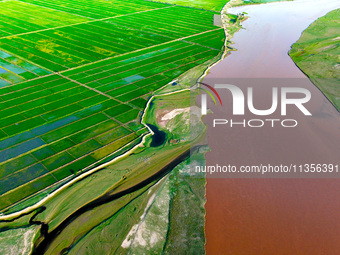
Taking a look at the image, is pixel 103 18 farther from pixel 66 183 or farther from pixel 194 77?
pixel 66 183

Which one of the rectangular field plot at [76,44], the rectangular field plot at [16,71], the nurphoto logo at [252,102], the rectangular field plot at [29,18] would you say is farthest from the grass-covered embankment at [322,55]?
the rectangular field plot at [29,18]

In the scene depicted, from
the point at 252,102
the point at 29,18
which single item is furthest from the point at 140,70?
the point at 29,18

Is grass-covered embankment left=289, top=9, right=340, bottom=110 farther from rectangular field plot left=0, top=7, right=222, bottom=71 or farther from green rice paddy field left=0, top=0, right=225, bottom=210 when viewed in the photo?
rectangular field plot left=0, top=7, right=222, bottom=71

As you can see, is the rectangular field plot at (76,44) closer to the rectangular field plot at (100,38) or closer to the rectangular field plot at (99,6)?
the rectangular field plot at (100,38)

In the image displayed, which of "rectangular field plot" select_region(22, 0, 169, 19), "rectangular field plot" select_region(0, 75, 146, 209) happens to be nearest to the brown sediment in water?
"rectangular field plot" select_region(0, 75, 146, 209)

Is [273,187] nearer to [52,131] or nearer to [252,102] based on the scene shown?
[252,102]

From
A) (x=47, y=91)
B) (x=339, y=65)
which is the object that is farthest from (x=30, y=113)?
(x=339, y=65)

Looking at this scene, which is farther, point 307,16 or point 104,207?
point 307,16
